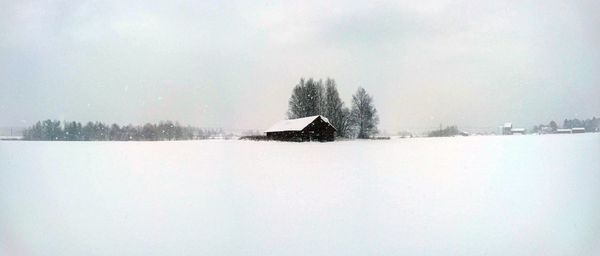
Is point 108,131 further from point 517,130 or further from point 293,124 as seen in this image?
point 517,130

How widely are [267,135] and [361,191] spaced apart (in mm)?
1177

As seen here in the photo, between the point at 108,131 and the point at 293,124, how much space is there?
2005 mm

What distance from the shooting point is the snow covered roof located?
14.5 feet

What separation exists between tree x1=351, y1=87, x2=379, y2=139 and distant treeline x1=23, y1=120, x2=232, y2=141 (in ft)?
5.02

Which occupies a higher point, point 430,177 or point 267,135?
point 267,135

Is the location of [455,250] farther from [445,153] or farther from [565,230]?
[445,153]

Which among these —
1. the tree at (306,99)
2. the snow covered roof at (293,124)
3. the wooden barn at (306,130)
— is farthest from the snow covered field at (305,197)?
the tree at (306,99)

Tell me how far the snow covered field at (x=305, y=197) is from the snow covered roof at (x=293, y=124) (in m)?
0.22

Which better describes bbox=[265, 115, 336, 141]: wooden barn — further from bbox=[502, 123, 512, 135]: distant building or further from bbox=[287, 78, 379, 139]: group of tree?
bbox=[502, 123, 512, 135]: distant building

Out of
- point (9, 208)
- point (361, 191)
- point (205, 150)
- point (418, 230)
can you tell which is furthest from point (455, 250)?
point (9, 208)

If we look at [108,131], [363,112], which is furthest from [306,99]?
[108,131]

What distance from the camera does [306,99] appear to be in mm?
4426

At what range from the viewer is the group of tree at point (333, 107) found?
4273mm

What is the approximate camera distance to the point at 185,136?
438 centimetres
